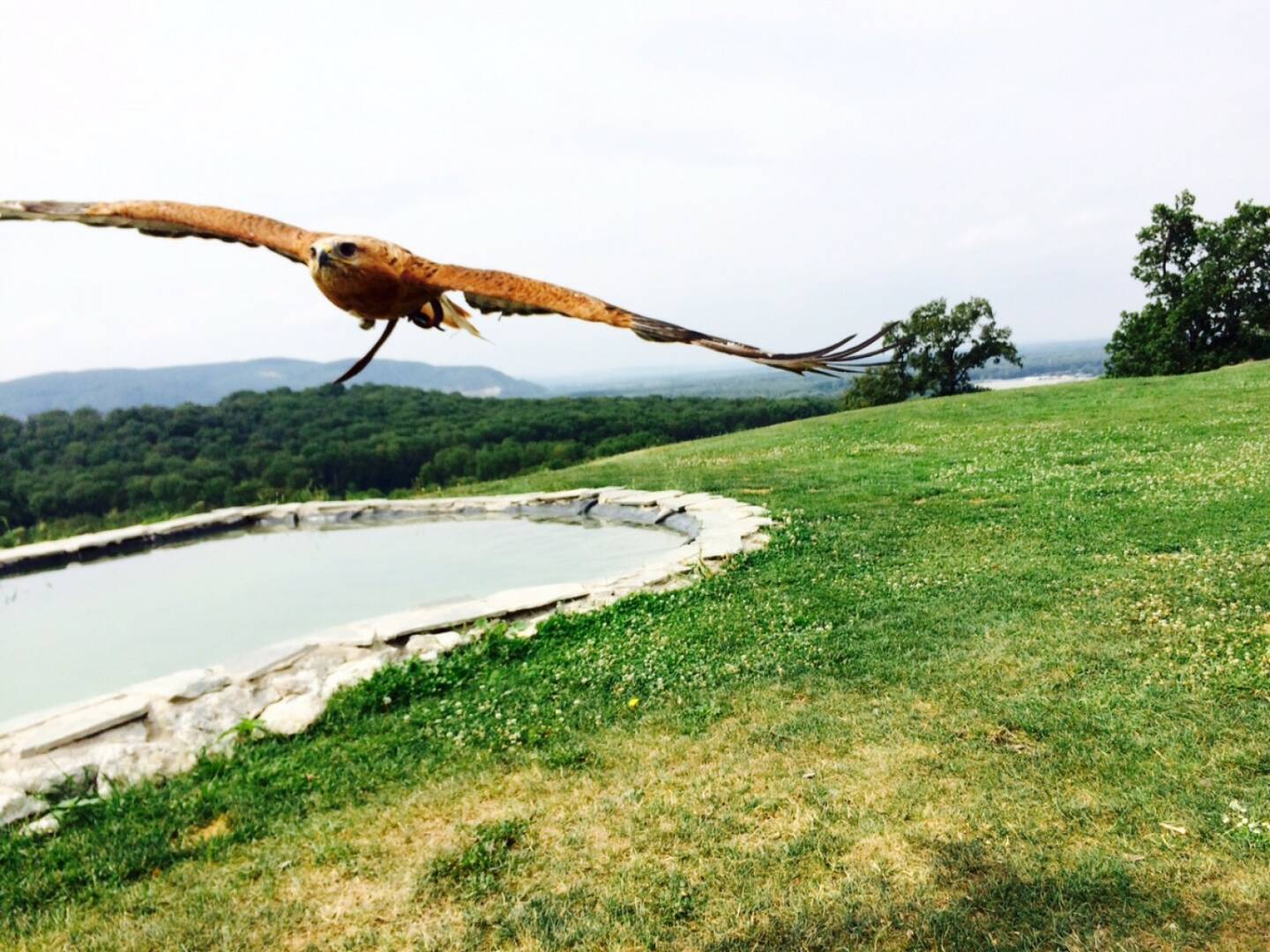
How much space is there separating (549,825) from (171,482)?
69.8ft

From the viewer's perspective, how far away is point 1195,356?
33.6 m

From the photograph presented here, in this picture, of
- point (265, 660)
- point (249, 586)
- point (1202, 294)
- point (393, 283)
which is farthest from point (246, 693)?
point (1202, 294)

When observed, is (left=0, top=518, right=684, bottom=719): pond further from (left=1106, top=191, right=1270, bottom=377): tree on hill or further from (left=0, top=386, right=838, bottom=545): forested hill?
(left=1106, top=191, right=1270, bottom=377): tree on hill

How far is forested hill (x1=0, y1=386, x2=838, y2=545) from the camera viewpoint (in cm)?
2034

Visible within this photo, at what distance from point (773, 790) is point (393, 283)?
3053mm

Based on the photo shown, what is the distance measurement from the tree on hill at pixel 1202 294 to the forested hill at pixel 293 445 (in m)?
14.4

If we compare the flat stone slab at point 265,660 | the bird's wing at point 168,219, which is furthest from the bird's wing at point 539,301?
the flat stone slab at point 265,660

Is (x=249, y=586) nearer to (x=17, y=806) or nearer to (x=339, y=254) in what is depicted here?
(x=17, y=806)

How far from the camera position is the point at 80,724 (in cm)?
517

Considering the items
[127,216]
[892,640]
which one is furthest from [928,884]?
[127,216]

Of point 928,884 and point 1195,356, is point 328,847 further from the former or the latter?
point 1195,356

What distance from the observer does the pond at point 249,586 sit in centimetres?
796

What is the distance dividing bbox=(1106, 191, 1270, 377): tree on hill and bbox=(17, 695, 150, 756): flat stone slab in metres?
37.7

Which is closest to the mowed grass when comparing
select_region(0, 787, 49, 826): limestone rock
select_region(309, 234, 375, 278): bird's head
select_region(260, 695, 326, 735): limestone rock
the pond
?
select_region(260, 695, 326, 735): limestone rock
